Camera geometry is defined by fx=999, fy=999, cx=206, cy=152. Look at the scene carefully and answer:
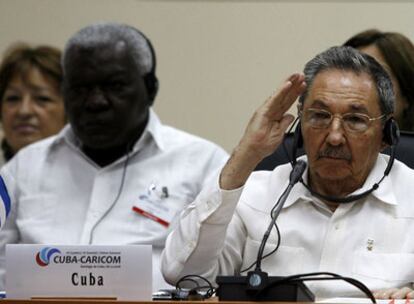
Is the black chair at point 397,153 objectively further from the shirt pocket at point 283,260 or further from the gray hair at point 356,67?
the shirt pocket at point 283,260

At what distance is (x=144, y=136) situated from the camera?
3.78 meters

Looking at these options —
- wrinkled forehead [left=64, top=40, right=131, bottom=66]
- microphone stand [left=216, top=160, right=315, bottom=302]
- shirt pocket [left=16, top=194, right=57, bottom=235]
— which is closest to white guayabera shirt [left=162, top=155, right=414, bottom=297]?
microphone stand [left=216, top=160, right=315, bottom=302]

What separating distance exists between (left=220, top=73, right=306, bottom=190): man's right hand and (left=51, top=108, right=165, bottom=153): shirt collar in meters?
1.18

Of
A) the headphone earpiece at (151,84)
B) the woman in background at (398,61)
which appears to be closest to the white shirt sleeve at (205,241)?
the woman in background at (398,61)

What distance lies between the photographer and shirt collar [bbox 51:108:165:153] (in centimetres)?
376

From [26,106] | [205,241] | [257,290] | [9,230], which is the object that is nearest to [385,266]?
[205,241]

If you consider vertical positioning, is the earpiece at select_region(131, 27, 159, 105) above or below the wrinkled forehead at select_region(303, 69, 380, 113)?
below

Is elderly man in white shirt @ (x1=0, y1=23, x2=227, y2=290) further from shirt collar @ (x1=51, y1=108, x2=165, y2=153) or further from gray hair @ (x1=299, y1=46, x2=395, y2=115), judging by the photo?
gray hair @ (x1=299, y1=46, x2=395, y2=115)

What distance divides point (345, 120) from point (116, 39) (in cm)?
138

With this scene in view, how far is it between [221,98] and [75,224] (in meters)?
1.15

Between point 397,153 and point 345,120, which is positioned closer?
point 345,120

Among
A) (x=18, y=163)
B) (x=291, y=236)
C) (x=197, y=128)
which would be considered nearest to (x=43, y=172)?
(x=18, y=163)

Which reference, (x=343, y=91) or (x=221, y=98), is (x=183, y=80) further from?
(x=343, y=91)

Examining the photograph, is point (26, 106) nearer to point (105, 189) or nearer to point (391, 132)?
point (105, 189)
